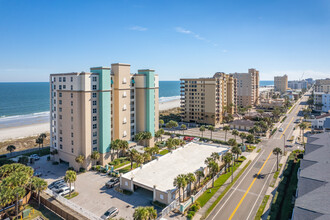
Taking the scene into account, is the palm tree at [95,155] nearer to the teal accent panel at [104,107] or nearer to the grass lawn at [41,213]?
the teal accent panel at [104,107]

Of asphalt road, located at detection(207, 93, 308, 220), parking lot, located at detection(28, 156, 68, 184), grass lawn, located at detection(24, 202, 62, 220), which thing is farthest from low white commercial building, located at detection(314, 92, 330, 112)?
grass lawn, located at detection(24, 202, 62, 220)

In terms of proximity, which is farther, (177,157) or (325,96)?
(325,96)

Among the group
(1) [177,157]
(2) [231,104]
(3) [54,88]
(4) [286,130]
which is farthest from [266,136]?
(3) [54,88]

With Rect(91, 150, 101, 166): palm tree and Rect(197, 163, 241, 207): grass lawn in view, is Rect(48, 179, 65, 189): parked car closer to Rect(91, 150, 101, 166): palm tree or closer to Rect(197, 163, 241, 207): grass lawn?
Rect(91, 150, 101, 166): palm tree

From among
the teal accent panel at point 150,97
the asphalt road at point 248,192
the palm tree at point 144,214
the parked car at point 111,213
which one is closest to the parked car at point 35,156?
the teal accent panel at point 150,97

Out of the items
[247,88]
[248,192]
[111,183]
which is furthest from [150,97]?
[247,88]

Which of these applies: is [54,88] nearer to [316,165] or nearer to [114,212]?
[114,212]
